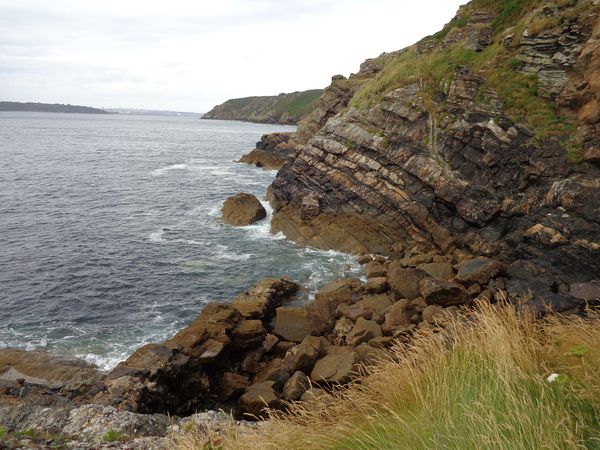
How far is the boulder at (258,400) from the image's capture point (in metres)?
15.1

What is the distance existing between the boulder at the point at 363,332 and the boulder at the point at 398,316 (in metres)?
0.56

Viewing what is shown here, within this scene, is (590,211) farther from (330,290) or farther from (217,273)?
(217,273)

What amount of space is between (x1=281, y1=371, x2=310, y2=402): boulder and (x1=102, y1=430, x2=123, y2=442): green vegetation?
628cm

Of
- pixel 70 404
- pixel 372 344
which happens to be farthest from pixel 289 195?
pixel 70 404

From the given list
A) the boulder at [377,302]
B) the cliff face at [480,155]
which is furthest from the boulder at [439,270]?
the boulder at [377,302]

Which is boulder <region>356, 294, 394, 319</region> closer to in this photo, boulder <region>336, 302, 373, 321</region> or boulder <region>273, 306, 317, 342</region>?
boulder <region>336, 302, 373, 321</region>

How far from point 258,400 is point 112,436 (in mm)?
5913

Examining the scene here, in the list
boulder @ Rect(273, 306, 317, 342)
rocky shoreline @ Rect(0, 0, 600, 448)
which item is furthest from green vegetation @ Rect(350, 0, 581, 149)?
boulder @ Rect(273, 306, 317, 342)

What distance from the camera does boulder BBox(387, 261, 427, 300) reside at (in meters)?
22.2

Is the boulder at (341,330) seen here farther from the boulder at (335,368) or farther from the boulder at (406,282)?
the boulder at (406,282)

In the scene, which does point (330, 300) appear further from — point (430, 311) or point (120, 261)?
point (120, 261)

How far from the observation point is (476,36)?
111ft

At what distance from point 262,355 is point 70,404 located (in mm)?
8308

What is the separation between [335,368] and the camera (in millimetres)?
15961
